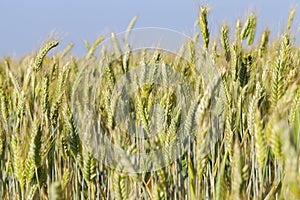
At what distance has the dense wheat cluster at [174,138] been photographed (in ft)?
2.42

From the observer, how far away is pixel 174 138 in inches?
38.5

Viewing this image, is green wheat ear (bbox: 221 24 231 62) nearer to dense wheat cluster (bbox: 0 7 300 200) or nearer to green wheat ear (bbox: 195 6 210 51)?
dense wheat cluster (bbox: 0 7 300 200)

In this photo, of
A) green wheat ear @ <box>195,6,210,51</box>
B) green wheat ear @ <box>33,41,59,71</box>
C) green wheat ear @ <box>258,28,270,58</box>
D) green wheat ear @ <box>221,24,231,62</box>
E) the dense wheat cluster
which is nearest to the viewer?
the dense wheat cluster

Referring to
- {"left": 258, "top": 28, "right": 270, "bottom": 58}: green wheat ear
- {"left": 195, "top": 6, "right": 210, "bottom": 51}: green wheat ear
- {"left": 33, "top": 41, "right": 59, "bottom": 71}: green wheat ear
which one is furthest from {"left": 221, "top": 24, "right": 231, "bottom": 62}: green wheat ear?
{"left": 258, "top": 28, "right": 270, "bottom": 58}: green wheat ear

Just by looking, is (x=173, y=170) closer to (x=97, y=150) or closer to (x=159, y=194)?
(x=97, y=150)

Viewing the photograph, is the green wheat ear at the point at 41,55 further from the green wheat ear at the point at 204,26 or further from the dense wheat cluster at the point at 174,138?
the green wheat ear at the point at 204,26

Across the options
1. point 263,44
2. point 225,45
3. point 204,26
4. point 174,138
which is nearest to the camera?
point 174,138

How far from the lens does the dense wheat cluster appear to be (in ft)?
2.42

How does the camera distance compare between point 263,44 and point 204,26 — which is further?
point 263,44

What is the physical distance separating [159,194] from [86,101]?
858 millimetres

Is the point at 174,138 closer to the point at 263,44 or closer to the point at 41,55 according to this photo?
the point at 41,55

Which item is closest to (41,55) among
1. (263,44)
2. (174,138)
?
(174,138)

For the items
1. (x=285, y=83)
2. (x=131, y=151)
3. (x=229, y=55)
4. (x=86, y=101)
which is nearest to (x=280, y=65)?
(x=285, y=83)

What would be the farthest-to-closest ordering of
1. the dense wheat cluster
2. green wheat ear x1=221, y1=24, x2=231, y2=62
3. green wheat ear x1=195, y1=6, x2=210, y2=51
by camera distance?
1. green wheat ear x1=221, y1=24, x2=231, y2=62
2. green wheat ear x1=195, y1=6, x2=210, y2=51
3. the dense wheat cluster
